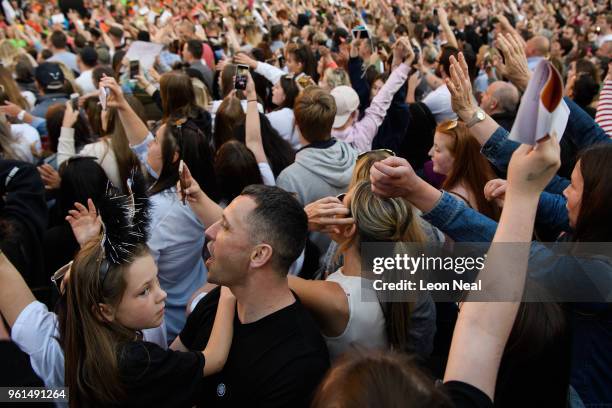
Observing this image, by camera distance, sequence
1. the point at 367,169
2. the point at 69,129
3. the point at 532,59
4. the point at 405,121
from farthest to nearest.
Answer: the point at 532,59
the point at 405,121
the point at 69,129
the point at 367,169

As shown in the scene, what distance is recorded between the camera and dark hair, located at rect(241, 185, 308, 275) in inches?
75.6

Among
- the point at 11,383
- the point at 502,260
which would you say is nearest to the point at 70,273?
the point at 11,383

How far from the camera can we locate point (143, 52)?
18.0ft

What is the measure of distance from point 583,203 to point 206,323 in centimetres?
136

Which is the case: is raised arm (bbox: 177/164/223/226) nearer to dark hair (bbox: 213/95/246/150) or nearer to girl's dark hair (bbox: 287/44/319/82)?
dark hair (bbox: 213/95/246/150)

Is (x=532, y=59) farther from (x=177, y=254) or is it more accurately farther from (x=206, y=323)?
(x=206, y=323)

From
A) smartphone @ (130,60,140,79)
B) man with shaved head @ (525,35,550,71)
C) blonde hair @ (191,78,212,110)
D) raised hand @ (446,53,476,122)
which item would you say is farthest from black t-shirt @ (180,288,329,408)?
man with shaved head @ (525,35,550,71)

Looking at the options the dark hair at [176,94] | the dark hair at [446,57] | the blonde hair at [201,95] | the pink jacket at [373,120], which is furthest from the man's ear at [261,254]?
the dark hair at [446,57]

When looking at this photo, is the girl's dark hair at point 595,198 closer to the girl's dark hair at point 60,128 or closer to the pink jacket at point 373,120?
the pink jacket at point 373,120

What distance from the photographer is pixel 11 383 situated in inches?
66.0

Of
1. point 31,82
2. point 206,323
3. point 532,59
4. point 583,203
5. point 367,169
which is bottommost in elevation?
point 31,82

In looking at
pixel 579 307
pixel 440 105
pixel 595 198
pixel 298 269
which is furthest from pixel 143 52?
pixel 579 307

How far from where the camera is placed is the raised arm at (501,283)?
3.97ft

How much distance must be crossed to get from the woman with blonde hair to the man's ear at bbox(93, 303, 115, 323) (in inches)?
24.1
